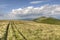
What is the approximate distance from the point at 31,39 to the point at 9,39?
12.0 feet

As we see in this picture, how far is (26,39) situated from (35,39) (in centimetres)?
151

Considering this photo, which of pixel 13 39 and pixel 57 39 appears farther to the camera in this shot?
pixel 57 39

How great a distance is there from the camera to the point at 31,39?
1244 inches

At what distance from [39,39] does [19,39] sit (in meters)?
3.49

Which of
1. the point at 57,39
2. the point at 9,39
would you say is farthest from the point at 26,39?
the point at 57,39

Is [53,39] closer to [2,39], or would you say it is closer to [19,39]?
[19,39]

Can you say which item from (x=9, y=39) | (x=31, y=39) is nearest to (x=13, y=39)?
(x=9, y=39)

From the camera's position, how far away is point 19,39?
30828 mm

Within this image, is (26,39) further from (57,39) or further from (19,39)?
(57,39)

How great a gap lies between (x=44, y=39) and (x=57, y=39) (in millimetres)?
2342

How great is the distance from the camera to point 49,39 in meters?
32.2

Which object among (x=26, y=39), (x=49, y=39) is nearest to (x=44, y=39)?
(x=49, y=39)

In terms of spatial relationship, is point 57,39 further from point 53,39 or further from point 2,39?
point 2,39

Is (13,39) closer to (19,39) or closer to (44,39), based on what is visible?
(19,39)
